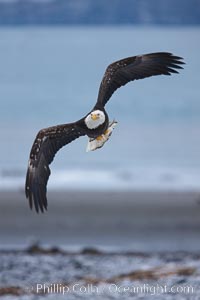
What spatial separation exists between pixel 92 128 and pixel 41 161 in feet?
3.30

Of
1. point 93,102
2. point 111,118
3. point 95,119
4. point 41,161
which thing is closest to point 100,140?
point 95,119

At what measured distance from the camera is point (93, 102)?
22422mm

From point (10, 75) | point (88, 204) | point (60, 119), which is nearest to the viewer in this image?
point (88, 204)

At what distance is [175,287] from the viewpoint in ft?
41.8

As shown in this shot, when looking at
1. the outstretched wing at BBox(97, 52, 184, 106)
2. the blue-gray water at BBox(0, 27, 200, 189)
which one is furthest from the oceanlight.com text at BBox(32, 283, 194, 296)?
the blue-gray water at BBox(0, 27, 200, 189)

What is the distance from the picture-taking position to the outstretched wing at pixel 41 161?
10557mm

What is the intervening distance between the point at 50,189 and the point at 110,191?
72cm

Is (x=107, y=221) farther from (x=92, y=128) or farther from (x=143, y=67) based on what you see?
(x=92, y=128)

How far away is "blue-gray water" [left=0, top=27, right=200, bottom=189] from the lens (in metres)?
19.0

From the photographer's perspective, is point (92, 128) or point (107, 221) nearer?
point (92, 128)

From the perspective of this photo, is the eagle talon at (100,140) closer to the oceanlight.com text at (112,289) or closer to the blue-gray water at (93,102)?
the oceanlight.com text at (112,289)

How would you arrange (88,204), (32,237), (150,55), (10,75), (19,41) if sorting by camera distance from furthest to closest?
1. (19,41)
2. (10,75)
3. (88,204)
4. (32,237)
5. (150,55)

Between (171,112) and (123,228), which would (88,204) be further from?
(171,112)

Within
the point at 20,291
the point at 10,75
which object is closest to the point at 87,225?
the point at 20,291
